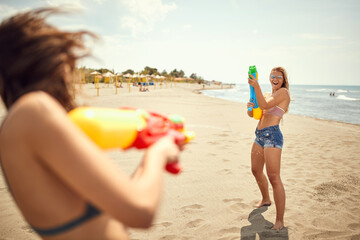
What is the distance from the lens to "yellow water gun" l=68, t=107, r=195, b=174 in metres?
0.87

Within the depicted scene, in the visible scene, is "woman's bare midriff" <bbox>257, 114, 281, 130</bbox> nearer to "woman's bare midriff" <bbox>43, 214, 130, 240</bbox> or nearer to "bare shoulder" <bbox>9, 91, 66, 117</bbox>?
"woman's bare midriff" <bbox>43, 214, 130, 240</bbox>

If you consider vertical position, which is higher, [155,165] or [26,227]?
[155,165]

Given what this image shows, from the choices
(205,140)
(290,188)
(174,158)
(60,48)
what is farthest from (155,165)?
(205,140)

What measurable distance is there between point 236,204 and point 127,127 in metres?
3.45

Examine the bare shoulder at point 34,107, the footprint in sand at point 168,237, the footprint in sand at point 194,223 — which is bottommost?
the footprint in sand at point 168,237

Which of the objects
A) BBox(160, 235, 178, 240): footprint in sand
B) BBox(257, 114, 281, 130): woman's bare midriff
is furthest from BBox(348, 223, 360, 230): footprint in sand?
BBox(160, 235, 178, 240): footprint in sand

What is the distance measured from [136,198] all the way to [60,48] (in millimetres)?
687

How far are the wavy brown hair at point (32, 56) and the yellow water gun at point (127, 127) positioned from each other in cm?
16

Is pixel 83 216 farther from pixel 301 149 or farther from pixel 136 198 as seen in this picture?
pixel 301 149

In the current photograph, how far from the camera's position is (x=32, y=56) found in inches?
34.2

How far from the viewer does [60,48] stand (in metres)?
0.94

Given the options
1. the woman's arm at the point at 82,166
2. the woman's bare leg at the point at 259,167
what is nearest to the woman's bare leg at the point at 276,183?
the woman's bare leg at the point at 259,167

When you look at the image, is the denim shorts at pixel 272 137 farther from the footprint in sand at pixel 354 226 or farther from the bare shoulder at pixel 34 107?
the bare shoulder at pixel 34 107

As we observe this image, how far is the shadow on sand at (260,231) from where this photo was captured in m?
3.11
